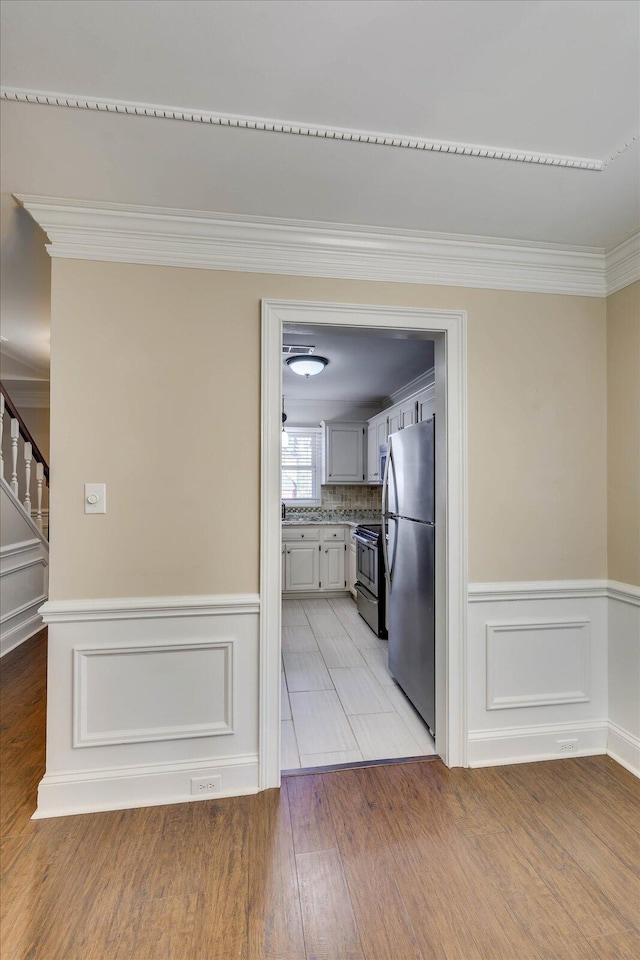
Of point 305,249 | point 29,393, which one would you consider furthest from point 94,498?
point 29,393

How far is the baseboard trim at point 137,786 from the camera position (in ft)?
5.94

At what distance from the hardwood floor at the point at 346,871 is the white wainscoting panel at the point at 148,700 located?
0.10m

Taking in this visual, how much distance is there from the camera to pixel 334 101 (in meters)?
1.32

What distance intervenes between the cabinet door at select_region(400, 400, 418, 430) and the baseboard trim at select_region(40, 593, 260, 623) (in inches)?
93.4

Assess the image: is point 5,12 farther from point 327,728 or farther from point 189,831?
point 327,728

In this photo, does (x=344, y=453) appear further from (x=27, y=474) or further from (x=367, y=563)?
(x=27, y=474)

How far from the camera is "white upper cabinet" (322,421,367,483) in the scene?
5758 mm

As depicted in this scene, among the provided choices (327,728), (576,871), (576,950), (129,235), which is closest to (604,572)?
(576,871)

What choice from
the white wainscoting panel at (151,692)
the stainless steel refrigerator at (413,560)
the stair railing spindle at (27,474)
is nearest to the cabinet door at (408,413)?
the stainless steel refrigerator at (413,560)

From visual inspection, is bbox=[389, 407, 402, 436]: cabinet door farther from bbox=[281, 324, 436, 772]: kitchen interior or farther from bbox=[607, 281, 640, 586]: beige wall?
bbox=[607, 281, 640, 586]: beige wall

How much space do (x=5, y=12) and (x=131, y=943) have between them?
246cm

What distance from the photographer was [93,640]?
187cm

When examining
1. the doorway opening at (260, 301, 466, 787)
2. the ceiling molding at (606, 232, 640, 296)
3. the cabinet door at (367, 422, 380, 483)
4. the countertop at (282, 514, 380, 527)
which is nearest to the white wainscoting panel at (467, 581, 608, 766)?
the doorway opening at (260, 301, 466, 787)

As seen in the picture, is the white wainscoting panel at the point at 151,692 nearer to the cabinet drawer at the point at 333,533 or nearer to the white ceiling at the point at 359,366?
the white ceiling at the point at 359,366
